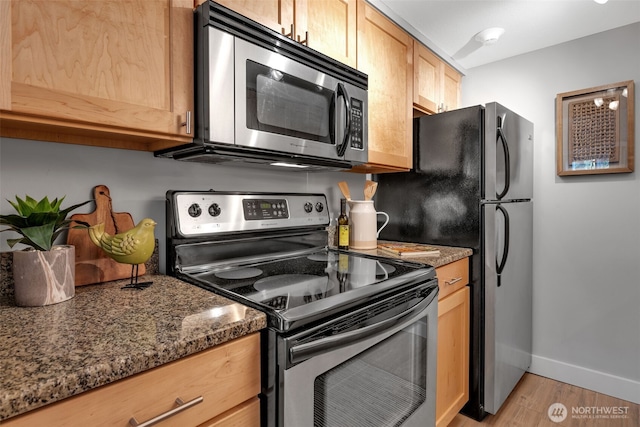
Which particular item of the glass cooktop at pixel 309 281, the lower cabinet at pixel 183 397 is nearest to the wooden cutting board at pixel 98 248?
the glass cooktop at pixel 309 281

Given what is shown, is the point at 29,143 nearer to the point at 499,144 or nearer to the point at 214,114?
the point at 214,114

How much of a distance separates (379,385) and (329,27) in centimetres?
146

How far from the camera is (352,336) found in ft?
3.19

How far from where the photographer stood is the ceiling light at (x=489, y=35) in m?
2.09

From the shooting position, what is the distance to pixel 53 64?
83 cm

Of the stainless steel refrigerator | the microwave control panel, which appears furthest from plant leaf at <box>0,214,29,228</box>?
the stainless steel refrigerator

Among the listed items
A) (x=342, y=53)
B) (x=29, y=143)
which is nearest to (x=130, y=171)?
(x=29, y=143)

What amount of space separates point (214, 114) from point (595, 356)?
8.87 feet

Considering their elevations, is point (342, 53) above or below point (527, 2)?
below

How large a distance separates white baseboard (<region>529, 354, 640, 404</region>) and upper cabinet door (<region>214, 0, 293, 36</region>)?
267 centimetres

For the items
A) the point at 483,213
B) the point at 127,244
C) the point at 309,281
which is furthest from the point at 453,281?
the point at 127,244

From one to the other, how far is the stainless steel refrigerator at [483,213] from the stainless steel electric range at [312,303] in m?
0.62

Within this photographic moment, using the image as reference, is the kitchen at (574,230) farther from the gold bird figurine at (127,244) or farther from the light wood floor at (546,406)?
the gold bird figurine at (127,244)

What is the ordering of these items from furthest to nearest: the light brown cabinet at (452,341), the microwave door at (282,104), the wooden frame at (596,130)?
the wooden frame at (596,130), the light brown cabinet at (452,341), the microwave door at (282,104)
